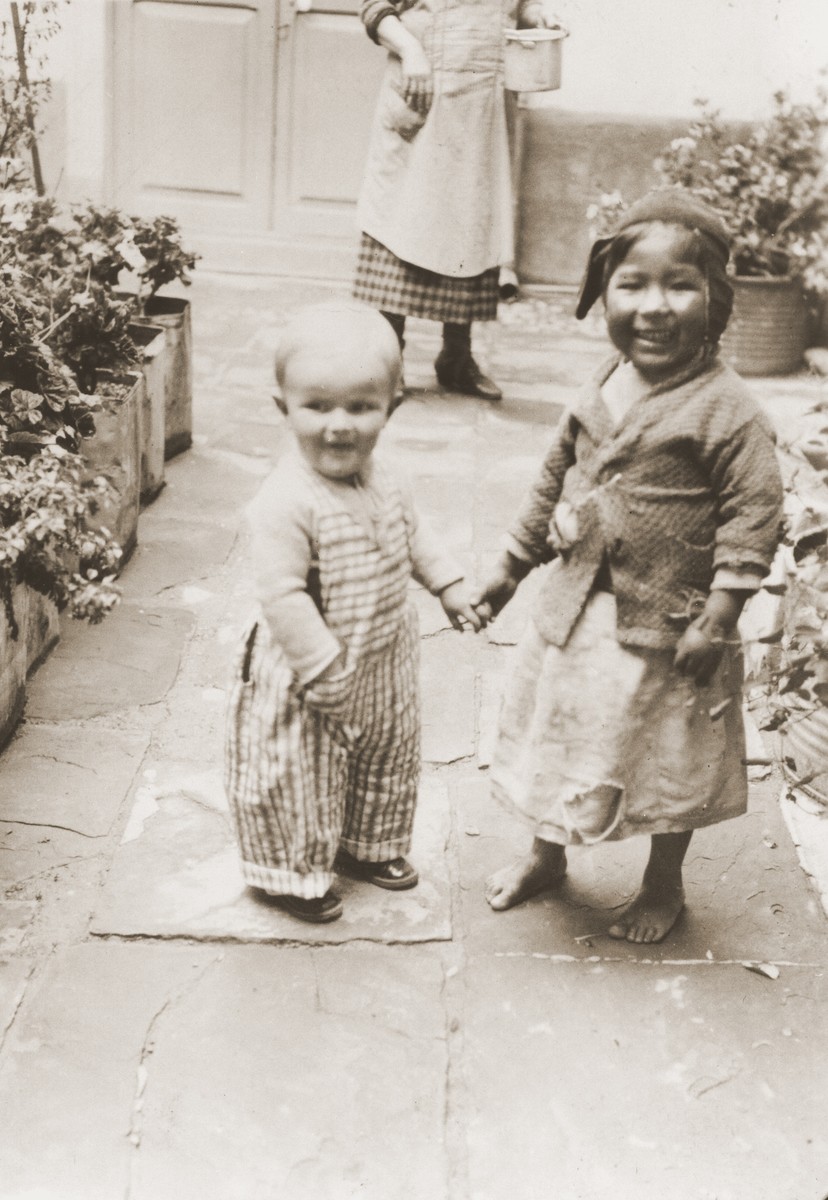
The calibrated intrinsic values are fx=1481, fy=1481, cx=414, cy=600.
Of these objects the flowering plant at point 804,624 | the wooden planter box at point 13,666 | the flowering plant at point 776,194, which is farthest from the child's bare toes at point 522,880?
the flowering plant at point 776,194

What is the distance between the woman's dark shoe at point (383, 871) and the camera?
294 centimetres

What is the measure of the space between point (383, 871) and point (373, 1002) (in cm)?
37

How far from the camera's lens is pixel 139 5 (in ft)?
23.2

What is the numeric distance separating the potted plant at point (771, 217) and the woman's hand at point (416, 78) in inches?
49.1

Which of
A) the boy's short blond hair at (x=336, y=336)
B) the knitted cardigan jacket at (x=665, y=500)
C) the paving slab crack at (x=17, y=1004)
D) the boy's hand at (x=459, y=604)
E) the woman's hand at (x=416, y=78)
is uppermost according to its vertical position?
the woman's hand at (x=416, y=78)

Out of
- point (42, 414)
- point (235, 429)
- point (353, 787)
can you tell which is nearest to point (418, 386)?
point (235, 429)

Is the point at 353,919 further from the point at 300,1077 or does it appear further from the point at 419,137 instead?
the point at 419,137

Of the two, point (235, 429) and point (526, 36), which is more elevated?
point (526, 36)

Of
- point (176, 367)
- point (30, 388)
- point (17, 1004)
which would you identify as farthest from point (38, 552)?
point (176, 367)

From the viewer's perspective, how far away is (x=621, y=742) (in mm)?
2633

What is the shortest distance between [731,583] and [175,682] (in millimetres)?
1717

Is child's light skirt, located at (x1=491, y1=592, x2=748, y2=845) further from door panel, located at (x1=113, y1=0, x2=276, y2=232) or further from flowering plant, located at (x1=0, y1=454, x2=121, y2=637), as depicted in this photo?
door panel, located at (x1=113, y1=0, x2=276, y2=232)

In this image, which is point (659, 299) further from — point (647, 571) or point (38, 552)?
point (38, 552)

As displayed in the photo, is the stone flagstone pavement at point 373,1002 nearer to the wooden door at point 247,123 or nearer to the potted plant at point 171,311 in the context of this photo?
the potted plant at point 171,311
